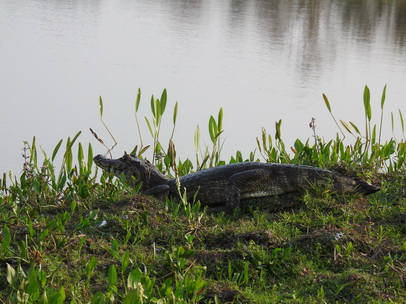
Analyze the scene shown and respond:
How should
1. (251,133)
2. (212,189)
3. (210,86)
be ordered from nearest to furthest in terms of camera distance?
(212,189) → (251,133) → (210,86)

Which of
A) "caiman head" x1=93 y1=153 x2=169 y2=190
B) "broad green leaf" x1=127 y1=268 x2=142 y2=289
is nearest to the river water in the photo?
"caiman head" x1=93 y1=153 x2=169 y2=190

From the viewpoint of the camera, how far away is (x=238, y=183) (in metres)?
5.07

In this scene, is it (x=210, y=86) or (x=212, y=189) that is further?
(x=210, y=86)

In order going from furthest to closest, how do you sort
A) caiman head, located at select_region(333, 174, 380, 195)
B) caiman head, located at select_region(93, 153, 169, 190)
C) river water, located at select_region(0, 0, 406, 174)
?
river water, located at select_region(0, 0, 406, 174) → caiman head, located at select_region(93, 153, 169, 190) → caiman head, located at select_region(333, 174, 380, 195)

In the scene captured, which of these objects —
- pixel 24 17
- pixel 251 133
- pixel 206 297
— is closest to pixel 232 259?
pixel 206 297

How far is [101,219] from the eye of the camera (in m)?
4.65

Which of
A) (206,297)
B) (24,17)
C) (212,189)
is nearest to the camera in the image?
(206,297)

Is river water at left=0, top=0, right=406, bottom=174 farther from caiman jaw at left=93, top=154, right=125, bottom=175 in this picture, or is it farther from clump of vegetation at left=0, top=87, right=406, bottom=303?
clump of vegetation at left=0, top=87, right=406, bottom=303

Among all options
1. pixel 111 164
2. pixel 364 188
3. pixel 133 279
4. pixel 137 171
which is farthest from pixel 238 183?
pixel 133 279

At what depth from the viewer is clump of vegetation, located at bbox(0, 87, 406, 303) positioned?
362cm

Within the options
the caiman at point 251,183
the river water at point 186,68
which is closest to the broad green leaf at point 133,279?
the caiman at point 251,183

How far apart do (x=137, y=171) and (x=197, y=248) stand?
128 cm

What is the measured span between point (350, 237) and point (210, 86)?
7.29 meters

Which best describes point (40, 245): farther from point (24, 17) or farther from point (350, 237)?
point (24, 17)
